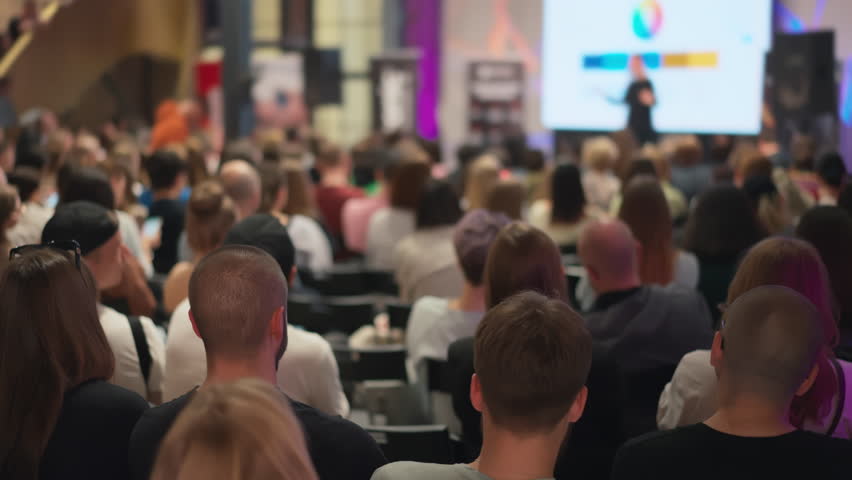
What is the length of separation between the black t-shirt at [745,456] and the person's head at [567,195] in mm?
4097

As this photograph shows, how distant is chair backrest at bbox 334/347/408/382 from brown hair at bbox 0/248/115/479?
2.06 meters

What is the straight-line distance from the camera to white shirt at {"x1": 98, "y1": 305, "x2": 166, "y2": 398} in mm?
3240

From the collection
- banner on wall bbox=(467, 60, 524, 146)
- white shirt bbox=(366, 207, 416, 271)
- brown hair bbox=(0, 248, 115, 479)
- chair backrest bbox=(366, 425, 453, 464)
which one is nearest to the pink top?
white shirt bbox=(366, 207, 416, 271)

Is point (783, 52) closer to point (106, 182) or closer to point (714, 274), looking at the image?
point (714, 274)

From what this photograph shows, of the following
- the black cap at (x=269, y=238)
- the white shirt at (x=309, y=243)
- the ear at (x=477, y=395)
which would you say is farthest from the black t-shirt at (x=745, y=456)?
the white shirt at (x=309, y=243)

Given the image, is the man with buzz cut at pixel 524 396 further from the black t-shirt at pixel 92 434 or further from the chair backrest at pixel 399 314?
the chair backrest at pixel 399 314

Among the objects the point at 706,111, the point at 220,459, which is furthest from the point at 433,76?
the point at 220,459

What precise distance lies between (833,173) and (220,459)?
579 centimetres

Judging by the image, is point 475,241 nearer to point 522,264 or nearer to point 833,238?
point 522,264

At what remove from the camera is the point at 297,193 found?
21.0 ft

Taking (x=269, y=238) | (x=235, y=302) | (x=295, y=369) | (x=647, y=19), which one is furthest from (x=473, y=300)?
(x=647, y=19)

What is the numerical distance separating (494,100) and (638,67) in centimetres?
345

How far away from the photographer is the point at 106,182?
5004 mm

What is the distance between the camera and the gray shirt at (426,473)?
1.92 meters
